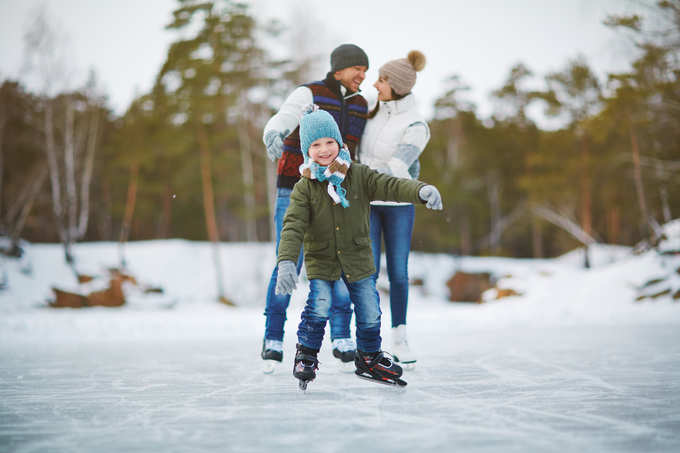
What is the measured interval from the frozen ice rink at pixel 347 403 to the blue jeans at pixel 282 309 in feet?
0.68

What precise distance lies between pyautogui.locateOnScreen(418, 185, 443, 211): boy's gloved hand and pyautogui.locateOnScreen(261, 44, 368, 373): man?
0.75 m

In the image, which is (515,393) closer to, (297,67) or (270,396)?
(270,396)

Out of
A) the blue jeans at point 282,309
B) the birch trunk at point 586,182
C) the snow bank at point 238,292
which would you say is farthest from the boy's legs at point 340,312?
the birch trunk at point 586,182

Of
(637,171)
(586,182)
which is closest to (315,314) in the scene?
(637,171)

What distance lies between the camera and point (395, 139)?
2551 millimetres

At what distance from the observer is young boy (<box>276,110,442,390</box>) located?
81.1 inches

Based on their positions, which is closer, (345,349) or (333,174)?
(333,174)

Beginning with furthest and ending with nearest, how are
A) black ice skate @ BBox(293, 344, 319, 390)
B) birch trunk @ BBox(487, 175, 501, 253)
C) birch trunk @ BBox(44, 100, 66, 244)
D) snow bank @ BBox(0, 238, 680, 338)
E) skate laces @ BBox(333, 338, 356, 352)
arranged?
birch trunk @ BBox(487, 175, 501, 253), birch trunk @ BBox(44, 100, 66, 244), snow bank @ BBox(0, 238, 680, 338), skate laces @ BBox(333, 338, 356, 352), black ice skate @ BBox(293, 344, 319, 390)

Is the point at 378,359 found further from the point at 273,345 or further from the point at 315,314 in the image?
the point at 273,345

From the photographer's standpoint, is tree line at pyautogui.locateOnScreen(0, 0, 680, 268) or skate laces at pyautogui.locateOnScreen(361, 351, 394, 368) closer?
skate laces at pyautogui.locateOnScreen(361, 351, 394, 368)

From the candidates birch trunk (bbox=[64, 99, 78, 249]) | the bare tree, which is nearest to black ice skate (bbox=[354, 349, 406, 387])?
the bare tree

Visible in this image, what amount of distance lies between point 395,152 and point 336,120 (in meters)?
0.33

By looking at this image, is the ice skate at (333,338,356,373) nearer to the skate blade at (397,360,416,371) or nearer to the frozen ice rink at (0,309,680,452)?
the frozen ice rink at (0,309,680,452)

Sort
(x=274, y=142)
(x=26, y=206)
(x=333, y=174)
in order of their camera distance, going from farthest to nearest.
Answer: (x=26, y=206) < (x=274, y=142) < (x=333, y=174)
